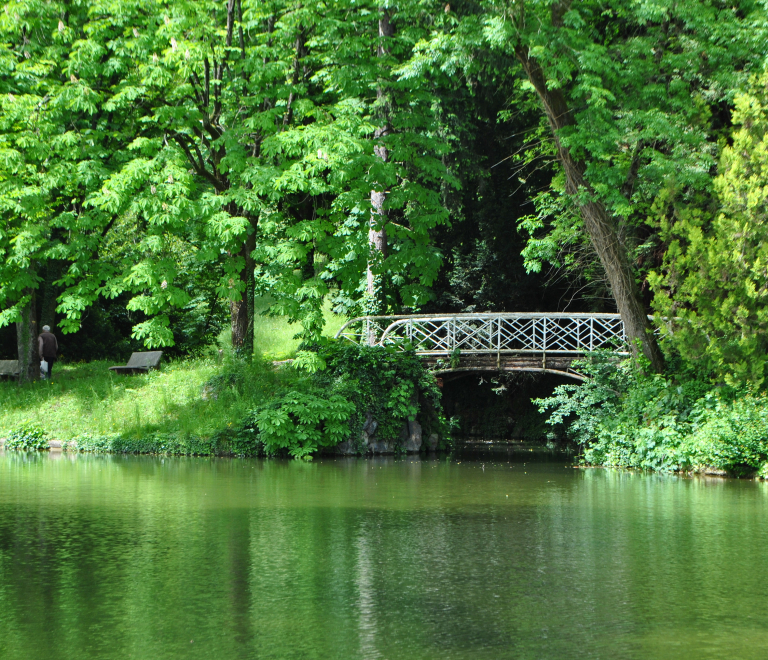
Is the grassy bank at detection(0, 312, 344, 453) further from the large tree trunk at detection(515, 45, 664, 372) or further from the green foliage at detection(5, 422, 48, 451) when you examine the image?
the large tree trunk at detection(515, 45, 664, 372)

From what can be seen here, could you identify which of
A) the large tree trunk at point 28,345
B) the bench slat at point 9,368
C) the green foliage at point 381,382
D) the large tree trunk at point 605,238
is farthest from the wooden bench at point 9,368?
the large tree trunk at point 605,238

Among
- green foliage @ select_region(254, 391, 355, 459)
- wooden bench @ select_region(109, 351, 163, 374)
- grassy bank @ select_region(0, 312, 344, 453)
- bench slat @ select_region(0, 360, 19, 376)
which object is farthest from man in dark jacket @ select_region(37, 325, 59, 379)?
green foliage @ select_region(254, 391, 355, 459)

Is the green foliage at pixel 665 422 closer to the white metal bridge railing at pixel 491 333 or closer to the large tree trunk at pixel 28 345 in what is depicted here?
the white metal bridge railing at pixel 491 333

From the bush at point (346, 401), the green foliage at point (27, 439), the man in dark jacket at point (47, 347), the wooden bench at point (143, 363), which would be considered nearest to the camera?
the bush at point (346, 401)

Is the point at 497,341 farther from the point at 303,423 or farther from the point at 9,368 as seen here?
the point at 9,368

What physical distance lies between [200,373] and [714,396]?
11.0 meters

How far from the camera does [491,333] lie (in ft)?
76.4

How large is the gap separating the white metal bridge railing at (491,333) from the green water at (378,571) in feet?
31.0

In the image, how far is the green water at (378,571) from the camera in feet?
17.7

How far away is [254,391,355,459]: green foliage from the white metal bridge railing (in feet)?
12.2

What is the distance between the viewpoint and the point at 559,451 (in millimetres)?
21703

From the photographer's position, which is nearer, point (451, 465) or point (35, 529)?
point (35, 529)

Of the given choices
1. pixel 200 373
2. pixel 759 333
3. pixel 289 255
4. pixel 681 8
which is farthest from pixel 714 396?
pixel 200 373

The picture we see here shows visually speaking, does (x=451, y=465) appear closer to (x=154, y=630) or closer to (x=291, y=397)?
(x=291, y=397)
